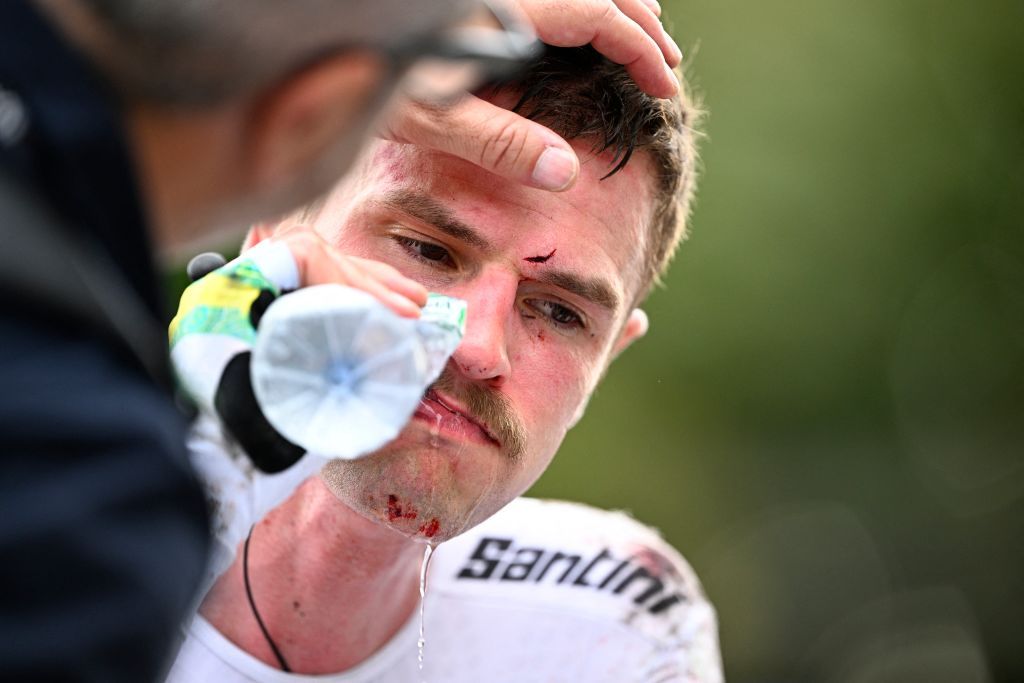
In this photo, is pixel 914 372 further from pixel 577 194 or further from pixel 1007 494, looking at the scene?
Result: pixel 577 194

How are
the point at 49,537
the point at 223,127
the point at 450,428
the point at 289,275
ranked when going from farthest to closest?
the point at 450,428, the point at 289,275, the point at 223,127, the point at 49,537

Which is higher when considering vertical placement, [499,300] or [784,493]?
Result: [499,300]

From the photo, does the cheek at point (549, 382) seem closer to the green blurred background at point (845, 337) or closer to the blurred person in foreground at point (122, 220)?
the blurred person in foreground at point (122, 220)

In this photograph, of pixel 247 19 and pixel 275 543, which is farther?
pixel 275 543

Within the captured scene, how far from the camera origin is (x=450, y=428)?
2.21 m

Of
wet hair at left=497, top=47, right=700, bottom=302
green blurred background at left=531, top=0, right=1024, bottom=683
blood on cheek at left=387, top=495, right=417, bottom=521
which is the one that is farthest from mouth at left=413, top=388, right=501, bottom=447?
green blurred background at left=531, top=0, right=1024, bottom=683

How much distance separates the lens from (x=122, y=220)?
3.22ft

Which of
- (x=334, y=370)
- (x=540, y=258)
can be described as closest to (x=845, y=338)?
(x=540, y=258)

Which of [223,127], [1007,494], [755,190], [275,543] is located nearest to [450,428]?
[275,543]

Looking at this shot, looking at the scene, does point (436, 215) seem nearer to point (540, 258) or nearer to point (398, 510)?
point (540, 258)

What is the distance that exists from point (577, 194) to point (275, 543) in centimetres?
110

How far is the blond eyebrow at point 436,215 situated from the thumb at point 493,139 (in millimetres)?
113

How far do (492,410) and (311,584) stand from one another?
777mm

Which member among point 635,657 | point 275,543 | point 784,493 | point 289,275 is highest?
point 289,275
